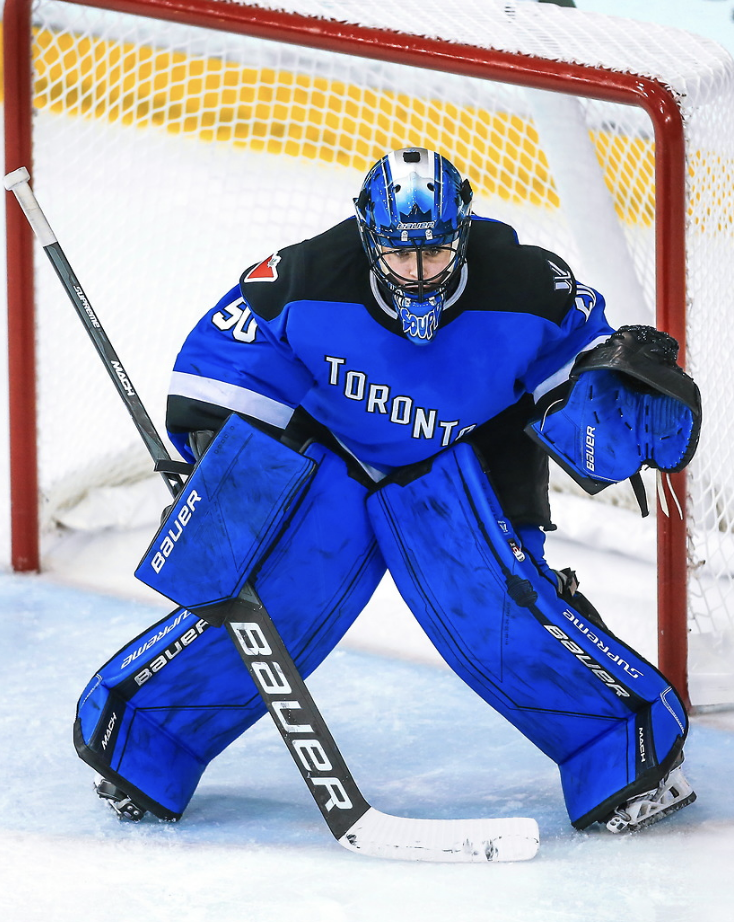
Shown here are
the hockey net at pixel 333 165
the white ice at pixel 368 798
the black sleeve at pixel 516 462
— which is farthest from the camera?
the hockey net at pixel 333 165

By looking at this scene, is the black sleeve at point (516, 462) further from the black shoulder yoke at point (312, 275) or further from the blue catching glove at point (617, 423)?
the black shoulder yoke at point (312, 275)

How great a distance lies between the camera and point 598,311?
181 centimetres

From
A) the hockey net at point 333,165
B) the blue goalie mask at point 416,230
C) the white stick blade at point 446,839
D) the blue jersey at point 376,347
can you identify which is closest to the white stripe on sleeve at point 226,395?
the blue jersey at point 376,347

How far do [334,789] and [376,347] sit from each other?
60cm

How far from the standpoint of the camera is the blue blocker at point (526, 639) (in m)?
1.79

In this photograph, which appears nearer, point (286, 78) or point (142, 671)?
point (142, 671)

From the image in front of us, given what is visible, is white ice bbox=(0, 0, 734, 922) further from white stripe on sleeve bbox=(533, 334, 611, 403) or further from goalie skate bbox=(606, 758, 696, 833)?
white stripe on sleeve bbox=(533, 334, 611, 403)

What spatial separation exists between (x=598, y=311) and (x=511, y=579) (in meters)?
0.39

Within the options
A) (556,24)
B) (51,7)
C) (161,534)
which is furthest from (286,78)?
(161,534)

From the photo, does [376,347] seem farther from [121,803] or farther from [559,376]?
[121,803]

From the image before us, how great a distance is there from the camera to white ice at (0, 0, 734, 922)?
164 cm

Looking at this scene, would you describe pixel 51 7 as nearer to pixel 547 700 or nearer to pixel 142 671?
pixel 142 671

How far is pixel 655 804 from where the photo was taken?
182cm

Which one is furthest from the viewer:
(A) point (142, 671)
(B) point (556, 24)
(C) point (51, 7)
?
(C) point (51, 7)
